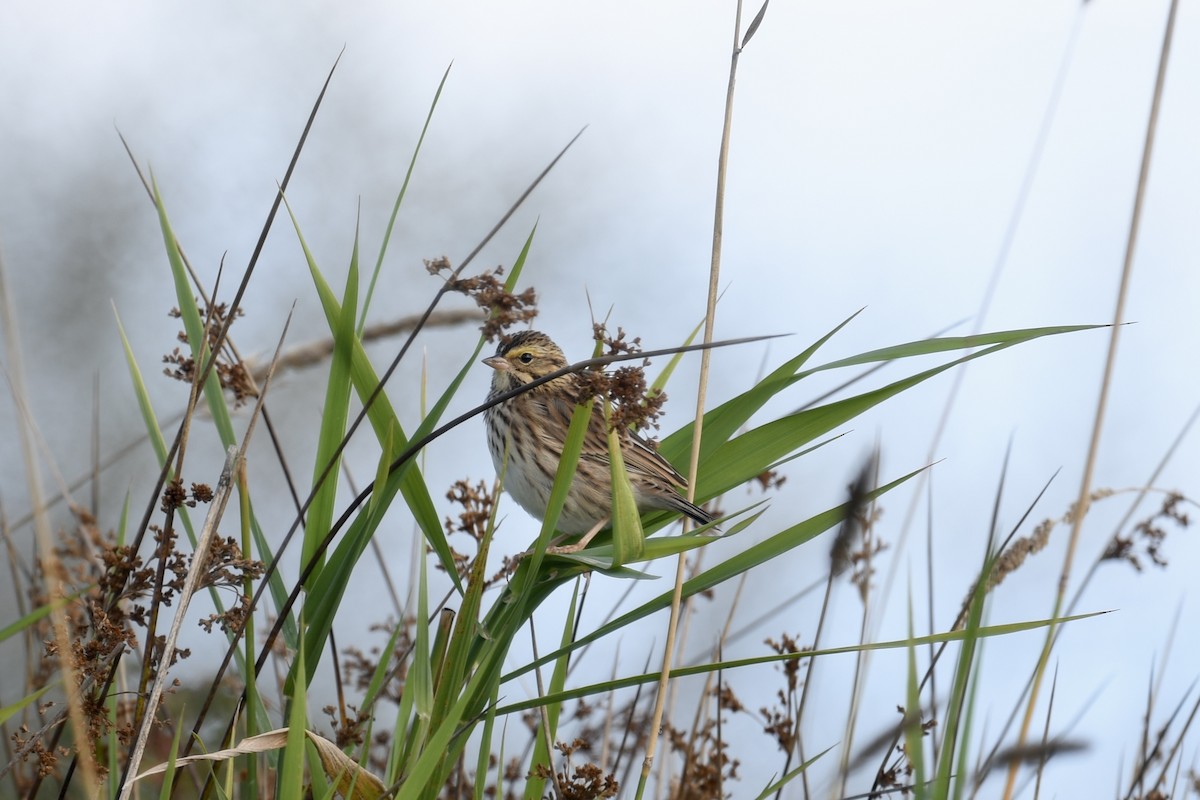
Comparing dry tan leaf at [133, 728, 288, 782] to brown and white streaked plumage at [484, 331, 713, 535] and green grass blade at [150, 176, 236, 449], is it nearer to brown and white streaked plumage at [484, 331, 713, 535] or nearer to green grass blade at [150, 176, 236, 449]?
green grass blade at [150, 176, 236, 449]

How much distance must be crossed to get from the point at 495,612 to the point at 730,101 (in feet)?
3.27

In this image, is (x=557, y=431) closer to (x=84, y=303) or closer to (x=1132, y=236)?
(x=1132, y=236)

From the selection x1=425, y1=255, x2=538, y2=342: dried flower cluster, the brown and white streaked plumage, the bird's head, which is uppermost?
the bird's head

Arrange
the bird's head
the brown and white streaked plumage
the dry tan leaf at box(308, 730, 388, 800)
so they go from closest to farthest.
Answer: the dry tan leaf at box(308, 730, 388, 800) → the brown and white streaked plumage → the bird's head

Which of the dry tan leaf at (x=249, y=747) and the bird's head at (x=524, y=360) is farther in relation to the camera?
the bird's head at (x=524, y=360)

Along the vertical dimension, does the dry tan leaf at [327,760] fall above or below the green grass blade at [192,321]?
below

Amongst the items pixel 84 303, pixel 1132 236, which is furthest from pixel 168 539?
pixel 84 303

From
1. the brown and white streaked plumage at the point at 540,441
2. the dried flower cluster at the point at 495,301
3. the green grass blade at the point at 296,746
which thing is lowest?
the green grass blade at the point at 296,746

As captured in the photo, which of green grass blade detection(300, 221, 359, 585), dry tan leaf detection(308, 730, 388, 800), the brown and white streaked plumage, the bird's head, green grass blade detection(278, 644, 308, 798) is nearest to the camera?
green grass blade detection(278, 644, 308, 798)

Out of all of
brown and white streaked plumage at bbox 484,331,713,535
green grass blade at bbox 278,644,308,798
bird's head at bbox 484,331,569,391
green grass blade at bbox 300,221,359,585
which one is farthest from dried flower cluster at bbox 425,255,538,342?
bird's head at bbox 484,331,569,391

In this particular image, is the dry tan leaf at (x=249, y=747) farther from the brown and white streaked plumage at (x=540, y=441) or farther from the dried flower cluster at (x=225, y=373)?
the brown and white streaked plumage at (x=540, y=441)

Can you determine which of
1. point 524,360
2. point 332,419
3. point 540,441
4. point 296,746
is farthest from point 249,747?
point 524,360

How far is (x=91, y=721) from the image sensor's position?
5.90ft

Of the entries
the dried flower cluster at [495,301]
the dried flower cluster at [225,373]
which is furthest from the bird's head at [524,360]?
the dried flower cluster at [495,301]
